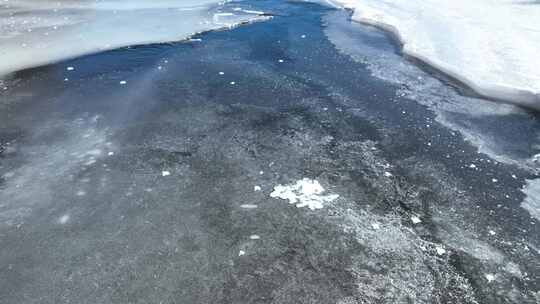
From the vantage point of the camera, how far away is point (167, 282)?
2.86 m

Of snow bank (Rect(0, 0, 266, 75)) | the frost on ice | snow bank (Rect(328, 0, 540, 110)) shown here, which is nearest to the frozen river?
the frost on ice

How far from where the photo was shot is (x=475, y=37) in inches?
286

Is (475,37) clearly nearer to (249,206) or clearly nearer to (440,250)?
(440,250)

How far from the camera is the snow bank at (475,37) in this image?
5.68 metres

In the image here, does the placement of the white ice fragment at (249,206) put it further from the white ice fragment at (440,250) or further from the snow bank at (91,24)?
the snow bank at (91,24)

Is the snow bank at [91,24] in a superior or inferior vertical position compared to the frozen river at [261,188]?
superior

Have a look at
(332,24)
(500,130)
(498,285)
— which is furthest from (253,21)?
(498,285)

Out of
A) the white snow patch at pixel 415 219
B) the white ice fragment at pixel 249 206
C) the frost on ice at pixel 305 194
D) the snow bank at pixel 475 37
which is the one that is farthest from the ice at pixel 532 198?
the white ice fragment at pixel 249 206

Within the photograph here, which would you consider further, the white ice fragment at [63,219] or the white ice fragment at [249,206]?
the white ice fragment at [249,206]

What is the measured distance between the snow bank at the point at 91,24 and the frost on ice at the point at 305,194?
4.89 meters

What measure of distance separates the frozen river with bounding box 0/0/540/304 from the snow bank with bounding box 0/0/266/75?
863 mm

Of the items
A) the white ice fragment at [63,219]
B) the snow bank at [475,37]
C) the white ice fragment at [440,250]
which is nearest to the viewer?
the white ice fragment at [440,250]

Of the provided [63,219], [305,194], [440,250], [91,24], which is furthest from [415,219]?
[91,24]

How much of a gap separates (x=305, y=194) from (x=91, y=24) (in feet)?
22.1
